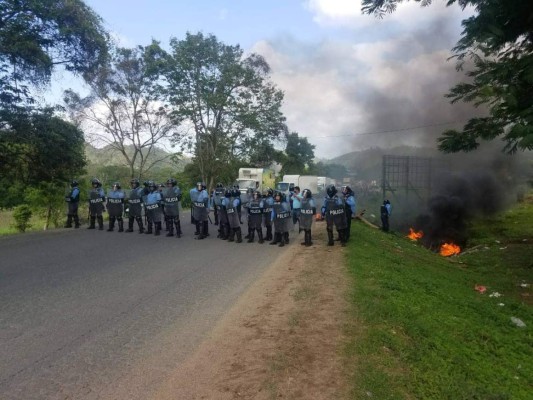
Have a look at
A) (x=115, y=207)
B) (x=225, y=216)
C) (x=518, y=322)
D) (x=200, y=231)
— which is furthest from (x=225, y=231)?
(x=518, y=322)

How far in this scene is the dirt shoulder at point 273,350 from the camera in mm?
3819

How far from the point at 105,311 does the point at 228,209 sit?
7.64 meters

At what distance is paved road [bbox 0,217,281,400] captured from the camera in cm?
393

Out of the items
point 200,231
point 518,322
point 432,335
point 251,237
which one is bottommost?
point 518,322

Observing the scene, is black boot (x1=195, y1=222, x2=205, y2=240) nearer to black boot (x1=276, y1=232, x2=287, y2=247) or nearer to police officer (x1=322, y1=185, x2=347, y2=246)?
black boot (x1=276, y1=232, x2=287, y2=247)

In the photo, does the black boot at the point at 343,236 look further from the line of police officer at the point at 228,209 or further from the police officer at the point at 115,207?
the police officer at the point at 115,207

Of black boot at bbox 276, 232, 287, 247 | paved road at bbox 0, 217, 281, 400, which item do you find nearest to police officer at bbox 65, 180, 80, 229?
paved road at bbox 0, 217, 281, 400

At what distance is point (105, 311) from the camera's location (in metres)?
5.83

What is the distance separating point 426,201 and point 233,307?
73.6ft

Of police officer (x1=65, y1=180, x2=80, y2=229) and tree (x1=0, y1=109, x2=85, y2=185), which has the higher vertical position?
tree (x1=0, y1=109, x2=85, y2=185)

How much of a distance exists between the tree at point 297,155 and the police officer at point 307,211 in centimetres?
4279

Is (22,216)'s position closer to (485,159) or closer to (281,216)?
(281,216)

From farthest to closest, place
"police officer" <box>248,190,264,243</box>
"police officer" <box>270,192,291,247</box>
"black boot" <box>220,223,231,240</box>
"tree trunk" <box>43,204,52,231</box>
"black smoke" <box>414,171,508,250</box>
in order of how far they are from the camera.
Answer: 1. "black smoke" <box>414,171,508,250</box>
2. "tree trunk" <box>43,204,52,231</box>
3. "black boot" <box>220,223,231,240</box>
4. "police officer" <box>248,190,264,243</box>
5. "police officer" <box>270,192,291,247</box>

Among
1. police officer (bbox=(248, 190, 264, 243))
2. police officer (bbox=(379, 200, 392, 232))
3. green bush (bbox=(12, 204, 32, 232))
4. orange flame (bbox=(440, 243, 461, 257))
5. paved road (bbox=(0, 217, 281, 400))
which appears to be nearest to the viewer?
paved road (bbox=(0, 217, 281, 400))
